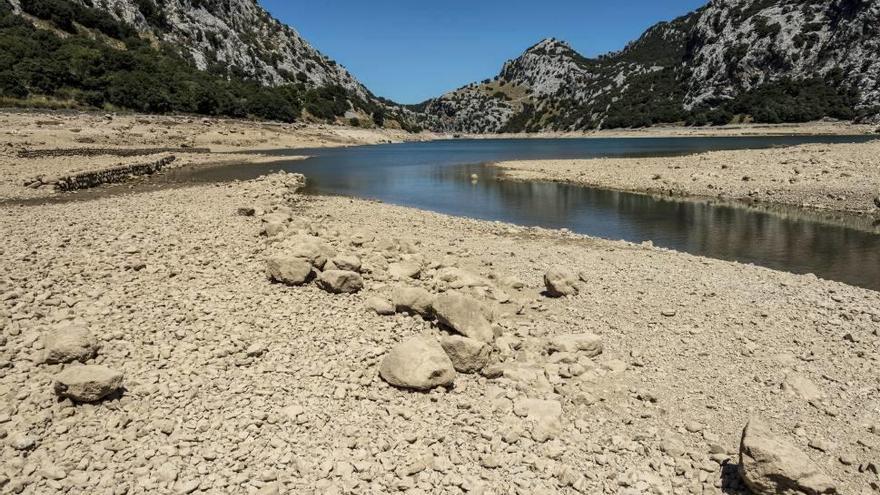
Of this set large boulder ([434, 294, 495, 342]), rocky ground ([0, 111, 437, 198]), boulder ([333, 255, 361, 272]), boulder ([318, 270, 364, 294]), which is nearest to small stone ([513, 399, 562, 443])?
large boulder ([434, 294, 495, 342])

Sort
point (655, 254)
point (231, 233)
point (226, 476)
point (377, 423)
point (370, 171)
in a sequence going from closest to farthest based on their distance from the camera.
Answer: point (226, 476), point (377, 423), point (231, 233), point (655, 254), point (370, 171)

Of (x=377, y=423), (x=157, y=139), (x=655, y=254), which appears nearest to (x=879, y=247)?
(x=655, y=254)

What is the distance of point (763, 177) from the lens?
119ft

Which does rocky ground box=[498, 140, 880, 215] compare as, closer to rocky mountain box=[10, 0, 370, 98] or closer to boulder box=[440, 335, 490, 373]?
boulder box=[440, 335, 490, 373]

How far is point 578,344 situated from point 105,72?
10717cm

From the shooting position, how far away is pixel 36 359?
27.3 ft

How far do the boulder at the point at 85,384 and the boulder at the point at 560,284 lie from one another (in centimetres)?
983

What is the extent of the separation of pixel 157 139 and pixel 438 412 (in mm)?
71662

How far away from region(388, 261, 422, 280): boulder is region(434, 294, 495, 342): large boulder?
102 inches

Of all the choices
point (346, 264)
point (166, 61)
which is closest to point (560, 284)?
point (346, 264)

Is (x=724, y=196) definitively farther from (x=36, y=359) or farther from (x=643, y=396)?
(x=36, y=359)

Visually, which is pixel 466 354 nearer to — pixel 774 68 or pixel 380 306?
pixel 380 306

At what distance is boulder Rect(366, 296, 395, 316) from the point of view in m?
10.8

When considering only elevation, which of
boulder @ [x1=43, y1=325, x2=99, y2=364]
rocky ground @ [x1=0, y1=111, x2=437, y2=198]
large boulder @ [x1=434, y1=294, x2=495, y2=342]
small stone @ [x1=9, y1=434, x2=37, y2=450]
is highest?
rocky ground @ [x1=0, y1=111, x2=437, y2=198]
